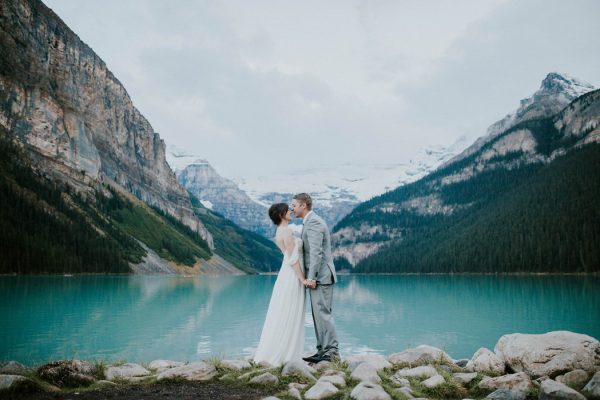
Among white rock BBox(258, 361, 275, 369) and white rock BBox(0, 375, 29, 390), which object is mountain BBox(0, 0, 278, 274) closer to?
white rock BBox(258, 361, 275, 369)

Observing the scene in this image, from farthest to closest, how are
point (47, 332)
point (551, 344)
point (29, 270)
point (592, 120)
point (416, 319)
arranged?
point (592, 120) < point (29, 270) < point (416, 319) < point (47, 332) < point (551, 344)

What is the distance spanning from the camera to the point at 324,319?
11.8 meters

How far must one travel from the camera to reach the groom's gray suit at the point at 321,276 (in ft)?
38.4

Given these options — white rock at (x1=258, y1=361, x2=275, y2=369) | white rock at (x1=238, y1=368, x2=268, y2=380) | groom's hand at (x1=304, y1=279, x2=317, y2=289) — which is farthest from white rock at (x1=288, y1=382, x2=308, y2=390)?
groom's hand at (x1=304, y1=279, x2=317, y2=289)

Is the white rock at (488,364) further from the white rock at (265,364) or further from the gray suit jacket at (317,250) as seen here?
the white rock at (265,364)

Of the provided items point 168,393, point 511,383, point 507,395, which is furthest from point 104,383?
point 511,383

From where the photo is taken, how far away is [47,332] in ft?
77.9

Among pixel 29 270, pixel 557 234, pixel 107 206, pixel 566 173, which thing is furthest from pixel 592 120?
pixel 29 270

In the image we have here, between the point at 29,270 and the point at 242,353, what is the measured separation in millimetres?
94166

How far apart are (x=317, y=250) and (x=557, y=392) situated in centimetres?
596

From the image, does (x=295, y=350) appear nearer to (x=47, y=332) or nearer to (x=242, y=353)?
(x=242, y=353)

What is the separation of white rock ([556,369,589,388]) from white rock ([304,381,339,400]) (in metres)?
4.07

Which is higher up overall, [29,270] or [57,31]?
[57,31]

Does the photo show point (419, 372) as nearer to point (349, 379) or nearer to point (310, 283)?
point (349, 379)
